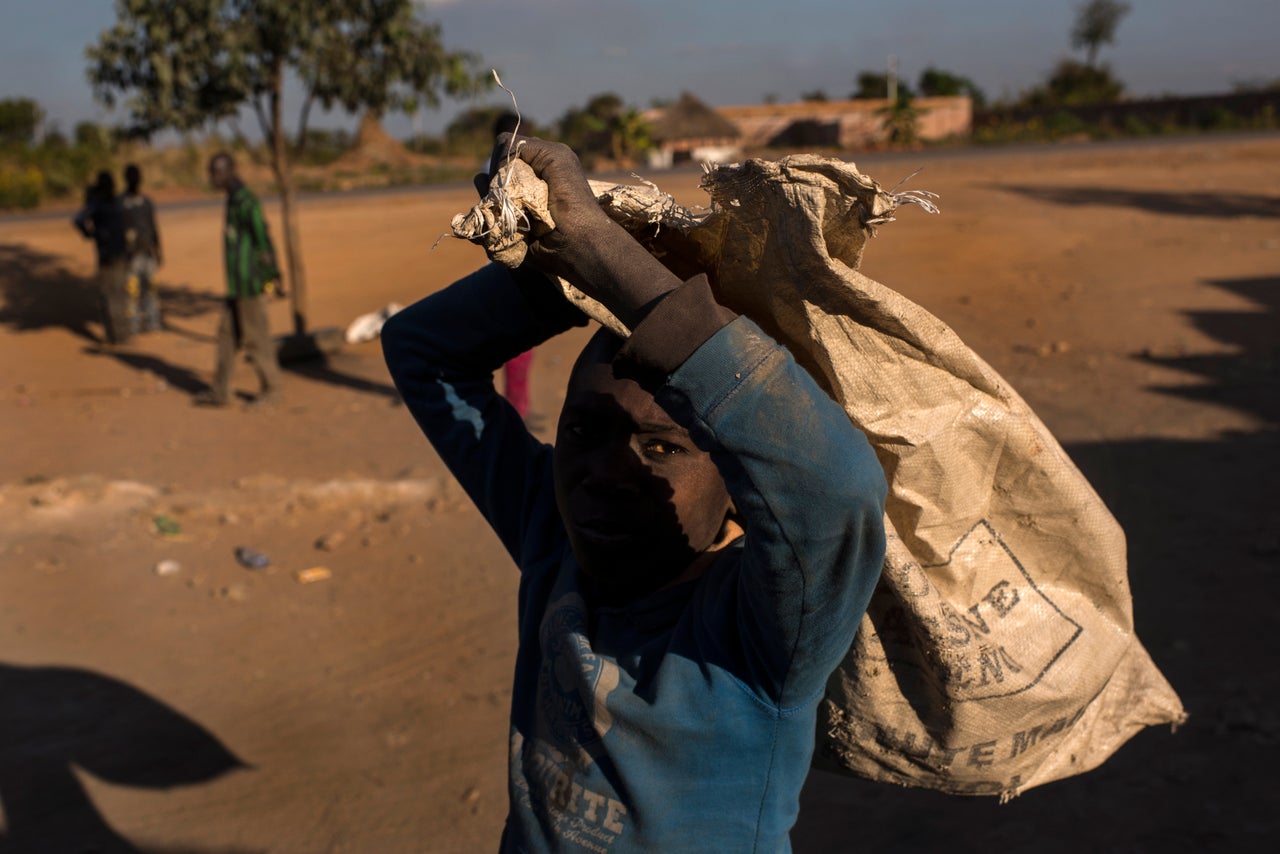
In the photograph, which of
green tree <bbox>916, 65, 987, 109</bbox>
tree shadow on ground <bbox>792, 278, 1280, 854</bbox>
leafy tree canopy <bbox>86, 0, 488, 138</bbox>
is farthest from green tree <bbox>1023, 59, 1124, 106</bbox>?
tree shadow on ground <bbox>792, 278, 1280, 854</bbox>

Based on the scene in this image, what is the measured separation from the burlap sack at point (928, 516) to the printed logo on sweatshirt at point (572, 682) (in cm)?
31

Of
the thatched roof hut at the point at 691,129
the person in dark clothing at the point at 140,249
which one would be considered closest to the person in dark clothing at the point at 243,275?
the person in dark clothing at the point at 140,249

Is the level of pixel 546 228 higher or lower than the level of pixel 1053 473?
higher

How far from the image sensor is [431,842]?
3.38 m

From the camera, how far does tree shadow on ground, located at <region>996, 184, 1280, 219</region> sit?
15.6 metres

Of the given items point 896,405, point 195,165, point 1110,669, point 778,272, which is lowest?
point 195,165

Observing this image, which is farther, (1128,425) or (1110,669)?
(1128,425)

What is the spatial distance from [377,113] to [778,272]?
10020 mm

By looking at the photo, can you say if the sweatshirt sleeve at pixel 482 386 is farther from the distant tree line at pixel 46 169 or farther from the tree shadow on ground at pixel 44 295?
the distant tree line at pixel 46 169

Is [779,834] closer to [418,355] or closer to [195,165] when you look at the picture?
[418,355]

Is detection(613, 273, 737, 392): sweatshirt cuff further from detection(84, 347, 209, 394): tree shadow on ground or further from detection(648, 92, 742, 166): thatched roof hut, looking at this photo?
detection(648, 92, 742, 166): thatched roof hut

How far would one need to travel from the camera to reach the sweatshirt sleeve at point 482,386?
5.27ft

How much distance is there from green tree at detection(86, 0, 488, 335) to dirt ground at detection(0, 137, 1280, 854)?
95.1 inches

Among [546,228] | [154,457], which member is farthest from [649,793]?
[154,457]
